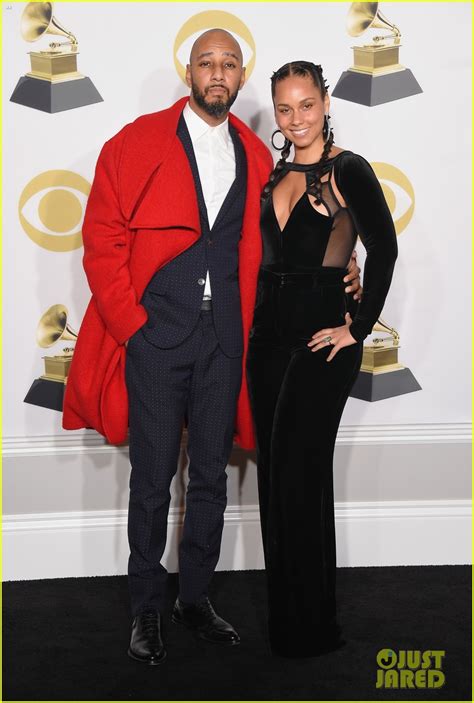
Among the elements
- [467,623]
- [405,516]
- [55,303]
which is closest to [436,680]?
[467,623]

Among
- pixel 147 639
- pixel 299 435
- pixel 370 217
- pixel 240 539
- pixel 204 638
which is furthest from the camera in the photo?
pixel 240 539

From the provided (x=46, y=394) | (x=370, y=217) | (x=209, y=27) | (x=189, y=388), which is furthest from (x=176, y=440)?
(x=209, y=27)

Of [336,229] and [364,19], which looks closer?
[336,229]

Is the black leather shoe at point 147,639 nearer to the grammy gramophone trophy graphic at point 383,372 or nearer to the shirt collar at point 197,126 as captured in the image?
the grammy gramophone trophy graphic at point 383,372

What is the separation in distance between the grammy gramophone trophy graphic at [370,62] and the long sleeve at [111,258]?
98 cm

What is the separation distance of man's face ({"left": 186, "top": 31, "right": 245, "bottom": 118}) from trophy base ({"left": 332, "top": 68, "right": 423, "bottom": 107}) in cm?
69

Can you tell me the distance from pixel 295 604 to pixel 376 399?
1001 millimetres

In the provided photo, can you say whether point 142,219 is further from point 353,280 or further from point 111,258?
point 353,280

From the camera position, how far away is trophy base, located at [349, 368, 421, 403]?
11.7ft

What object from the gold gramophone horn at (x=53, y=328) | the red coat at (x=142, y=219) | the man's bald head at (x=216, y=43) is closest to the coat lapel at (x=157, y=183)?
the red coat at (x=142, y=219)

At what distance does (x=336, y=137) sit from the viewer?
11.2 feet

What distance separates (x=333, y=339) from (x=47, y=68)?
137 centimetres

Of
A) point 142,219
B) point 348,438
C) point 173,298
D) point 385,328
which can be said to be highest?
point 142,219

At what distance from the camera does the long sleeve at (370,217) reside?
265 centimetres
